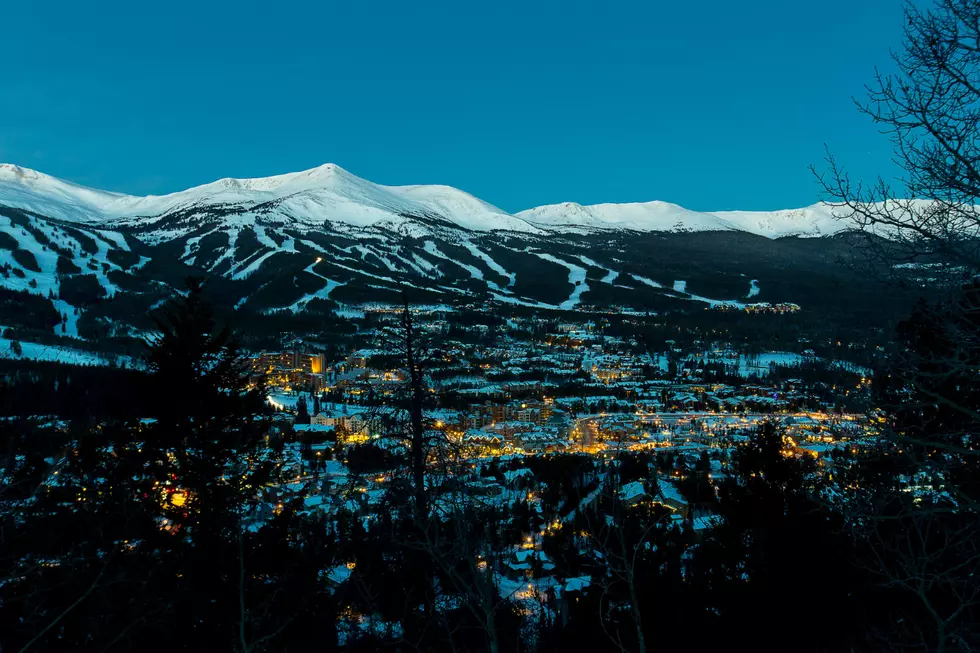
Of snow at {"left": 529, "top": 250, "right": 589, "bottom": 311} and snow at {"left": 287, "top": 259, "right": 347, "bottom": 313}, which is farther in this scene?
snow at {"left": 529, "top": 250, "right": 589, "bottom": 311}

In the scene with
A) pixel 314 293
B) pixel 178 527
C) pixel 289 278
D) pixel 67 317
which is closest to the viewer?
pixel 178 527

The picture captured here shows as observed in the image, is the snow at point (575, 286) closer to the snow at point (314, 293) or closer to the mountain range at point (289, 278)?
the mountain range at point (289, 278)

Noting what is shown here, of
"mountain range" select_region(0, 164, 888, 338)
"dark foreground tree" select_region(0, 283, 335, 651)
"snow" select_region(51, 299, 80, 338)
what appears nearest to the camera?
"dark foreground tree" select_region(0, 283, 335, 651)

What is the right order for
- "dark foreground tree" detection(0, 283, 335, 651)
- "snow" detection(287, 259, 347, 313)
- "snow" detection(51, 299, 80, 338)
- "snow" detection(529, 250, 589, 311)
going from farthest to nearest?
"snow" detection(529, 250, 589, 311) → "snow" detection(287, 259, 347, 313) → "snow" detection(51, 299, 80, 338) → "dark foreground tree" detection(0, 283, 335, 651)

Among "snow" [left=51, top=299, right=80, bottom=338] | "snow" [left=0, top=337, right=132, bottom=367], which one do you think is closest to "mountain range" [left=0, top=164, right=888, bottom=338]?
"snow" [left=51, top=299, right=80, bottom=338]

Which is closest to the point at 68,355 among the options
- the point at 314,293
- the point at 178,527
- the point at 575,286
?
the point at 314,293

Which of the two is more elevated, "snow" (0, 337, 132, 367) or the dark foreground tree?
the dark foreground tree

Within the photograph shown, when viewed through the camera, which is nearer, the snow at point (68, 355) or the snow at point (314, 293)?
the snow at point (68, 355)

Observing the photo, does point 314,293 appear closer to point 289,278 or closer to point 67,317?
point 289,278

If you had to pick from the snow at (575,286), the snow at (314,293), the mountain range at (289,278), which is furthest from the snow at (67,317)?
the snow at (575,286)

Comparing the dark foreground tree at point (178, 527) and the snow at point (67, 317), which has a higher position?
the dark foreground tree at point (178, 527)

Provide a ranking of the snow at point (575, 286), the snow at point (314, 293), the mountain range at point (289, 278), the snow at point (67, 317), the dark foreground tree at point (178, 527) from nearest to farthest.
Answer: the dark foreground tree at point (178, 527) → the snow at point (67, 317) → the mountain range at point (289, 278) → the snow at point (314, 293) → the snow at point (575, 286)

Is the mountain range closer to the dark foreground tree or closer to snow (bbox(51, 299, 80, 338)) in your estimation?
snow (bbox(51, 299, 80, 338))

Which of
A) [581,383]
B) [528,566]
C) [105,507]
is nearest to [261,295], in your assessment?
[581,383]
